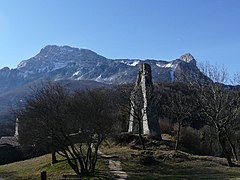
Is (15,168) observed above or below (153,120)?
below

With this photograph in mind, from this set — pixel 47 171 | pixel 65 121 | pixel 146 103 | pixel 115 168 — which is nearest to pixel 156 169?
pixel 115 168

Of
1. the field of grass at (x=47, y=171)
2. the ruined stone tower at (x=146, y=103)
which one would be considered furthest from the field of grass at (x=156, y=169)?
the ruined stone tower at (x=146, y=103)

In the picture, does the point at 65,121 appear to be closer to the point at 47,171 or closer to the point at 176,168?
the point at 47,171

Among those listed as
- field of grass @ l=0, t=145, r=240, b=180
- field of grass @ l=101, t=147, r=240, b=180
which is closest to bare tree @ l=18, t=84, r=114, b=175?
field of grass @ l=0, t=145, r=240, b=180

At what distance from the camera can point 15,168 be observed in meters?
47.9

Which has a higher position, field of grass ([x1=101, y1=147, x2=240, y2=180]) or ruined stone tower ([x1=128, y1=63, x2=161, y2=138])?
ruined stone tower ([x1=128, y1=63, x2=161, y2=138])

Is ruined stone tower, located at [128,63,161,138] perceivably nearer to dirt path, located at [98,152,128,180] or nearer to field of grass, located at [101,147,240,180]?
field of grass, located at [101,147,240,180]

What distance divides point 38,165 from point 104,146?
10.1 meters

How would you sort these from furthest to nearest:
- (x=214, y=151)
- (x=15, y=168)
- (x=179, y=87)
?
1. (x=179, y=87)
2. (x=214, y=151)
3. (x=15, y=168)

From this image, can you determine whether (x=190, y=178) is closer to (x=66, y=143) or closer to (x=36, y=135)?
(x=66, y=143)

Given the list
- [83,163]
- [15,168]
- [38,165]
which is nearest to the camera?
[83,163]

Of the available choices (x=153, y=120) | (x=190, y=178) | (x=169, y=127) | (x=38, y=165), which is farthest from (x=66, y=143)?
(x=169, y=127)

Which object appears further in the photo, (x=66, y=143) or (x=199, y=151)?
(x=199, y=151)

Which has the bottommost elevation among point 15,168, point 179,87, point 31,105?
point 15,168
